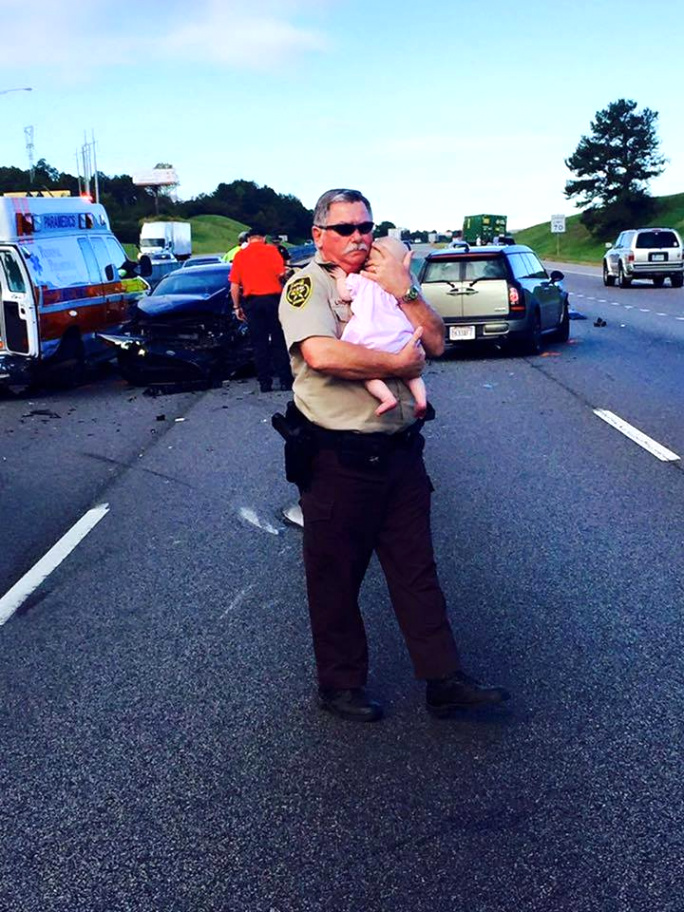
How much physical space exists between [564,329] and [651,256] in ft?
73.6

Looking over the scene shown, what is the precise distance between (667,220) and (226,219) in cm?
5705

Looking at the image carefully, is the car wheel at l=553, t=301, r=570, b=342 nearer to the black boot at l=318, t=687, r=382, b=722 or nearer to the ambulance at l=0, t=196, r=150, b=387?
the ambulance at l=0, t=196, r=150, b=387

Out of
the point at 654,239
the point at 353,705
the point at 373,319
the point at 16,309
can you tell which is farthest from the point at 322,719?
the point at 654,239

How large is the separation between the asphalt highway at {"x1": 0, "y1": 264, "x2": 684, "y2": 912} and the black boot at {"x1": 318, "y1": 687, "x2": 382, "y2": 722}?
0.17ft

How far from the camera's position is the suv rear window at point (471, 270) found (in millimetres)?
19969

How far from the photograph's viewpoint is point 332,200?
4348 millimetres

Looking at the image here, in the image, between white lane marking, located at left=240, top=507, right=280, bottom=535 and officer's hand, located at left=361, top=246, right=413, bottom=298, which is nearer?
officer's hand, located at left=361, top=246, right=413, bottom=298

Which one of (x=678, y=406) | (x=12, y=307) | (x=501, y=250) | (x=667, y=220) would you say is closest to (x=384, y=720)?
(x=678, y=406)

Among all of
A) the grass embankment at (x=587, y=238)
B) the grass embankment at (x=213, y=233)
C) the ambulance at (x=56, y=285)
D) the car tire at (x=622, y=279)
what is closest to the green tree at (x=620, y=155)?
the grass embankment at (x=587, y=238)

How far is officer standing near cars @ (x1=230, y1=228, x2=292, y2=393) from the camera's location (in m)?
15.5

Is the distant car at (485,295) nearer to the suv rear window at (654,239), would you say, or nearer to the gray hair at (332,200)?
the gray hair at (332,200)

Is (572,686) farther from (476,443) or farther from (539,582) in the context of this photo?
(476,443)

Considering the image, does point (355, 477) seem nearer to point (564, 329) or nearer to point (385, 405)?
point (385, 405)

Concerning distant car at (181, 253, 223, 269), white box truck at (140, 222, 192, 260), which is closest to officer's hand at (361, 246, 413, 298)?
distant car at (181, 253, 223, 269)
